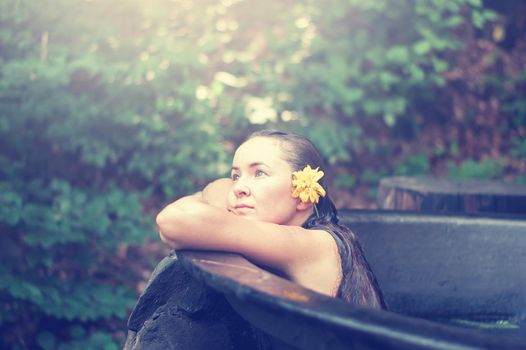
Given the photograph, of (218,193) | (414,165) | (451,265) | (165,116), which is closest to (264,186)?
(218,193)

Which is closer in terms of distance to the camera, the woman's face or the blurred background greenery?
the woman's face

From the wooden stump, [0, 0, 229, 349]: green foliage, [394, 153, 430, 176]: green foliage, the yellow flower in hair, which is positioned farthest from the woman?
[394, 153, 430, 176]: green foliage

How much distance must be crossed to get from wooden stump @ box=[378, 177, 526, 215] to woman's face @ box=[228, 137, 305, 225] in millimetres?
1475

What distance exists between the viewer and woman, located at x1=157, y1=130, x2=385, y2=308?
1.61 m

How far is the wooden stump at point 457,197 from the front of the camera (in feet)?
10.7

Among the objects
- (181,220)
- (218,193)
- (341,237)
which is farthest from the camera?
(218,193)

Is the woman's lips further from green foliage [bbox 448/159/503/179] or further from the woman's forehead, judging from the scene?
green foliage [bbox 448/159/503/179]

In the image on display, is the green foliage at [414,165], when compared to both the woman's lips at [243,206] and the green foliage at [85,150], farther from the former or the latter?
the woman's lips at [243,206]

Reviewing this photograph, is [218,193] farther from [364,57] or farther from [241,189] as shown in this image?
[364,57]

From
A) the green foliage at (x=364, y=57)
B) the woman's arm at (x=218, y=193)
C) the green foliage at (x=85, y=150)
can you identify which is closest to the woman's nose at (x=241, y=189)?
the woman's arm at (x=218, y=193)

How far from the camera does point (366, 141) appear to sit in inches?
229

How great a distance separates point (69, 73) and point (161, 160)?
0.86 metres

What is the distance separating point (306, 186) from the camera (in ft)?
6.04

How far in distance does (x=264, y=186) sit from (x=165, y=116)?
9.51 ft
